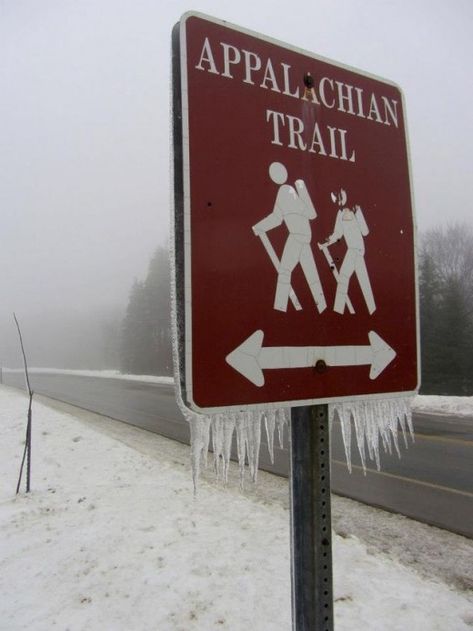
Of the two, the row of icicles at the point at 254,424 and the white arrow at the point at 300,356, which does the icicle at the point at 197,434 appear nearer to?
the row of icicles at the point at 254,424

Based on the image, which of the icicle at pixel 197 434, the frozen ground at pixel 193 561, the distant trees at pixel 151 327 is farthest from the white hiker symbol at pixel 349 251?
the distant trees at pixel 151 327

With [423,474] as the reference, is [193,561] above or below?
above

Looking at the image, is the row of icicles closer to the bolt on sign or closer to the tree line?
the bolt on sign

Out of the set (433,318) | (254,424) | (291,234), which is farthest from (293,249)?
(433,318)

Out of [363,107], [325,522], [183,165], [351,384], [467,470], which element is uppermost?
[363,107]

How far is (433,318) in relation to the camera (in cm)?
2664

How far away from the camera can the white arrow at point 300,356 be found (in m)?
1.03

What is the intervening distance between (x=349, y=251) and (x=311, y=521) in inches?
27.3

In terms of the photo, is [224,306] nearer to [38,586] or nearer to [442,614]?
[442,614]

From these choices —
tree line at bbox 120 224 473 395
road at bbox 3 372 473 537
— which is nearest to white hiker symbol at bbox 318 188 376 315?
road at bbox 3 372 473 537

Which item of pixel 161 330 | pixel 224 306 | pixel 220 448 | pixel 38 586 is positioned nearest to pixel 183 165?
pixel 224 306

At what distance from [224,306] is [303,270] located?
226 mm

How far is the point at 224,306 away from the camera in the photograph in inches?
40.1

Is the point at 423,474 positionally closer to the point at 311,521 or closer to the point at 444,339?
the point at 311,521
